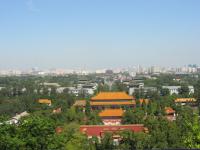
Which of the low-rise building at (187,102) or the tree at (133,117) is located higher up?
the tree at (133,117)

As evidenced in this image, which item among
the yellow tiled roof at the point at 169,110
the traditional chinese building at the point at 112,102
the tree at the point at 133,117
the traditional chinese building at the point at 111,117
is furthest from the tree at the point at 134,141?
the traditional chinese building at the point at 112,102

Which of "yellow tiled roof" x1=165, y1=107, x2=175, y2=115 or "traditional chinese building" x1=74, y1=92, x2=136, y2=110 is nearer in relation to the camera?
"yellow tiled roof" x1=165, y1=107, x2=175, y2=115

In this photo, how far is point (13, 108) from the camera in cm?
3216

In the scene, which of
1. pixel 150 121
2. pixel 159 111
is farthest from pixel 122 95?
pixel 150 121

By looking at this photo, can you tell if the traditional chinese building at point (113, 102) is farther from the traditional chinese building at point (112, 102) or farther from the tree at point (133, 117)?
the tree at point (133, 117)

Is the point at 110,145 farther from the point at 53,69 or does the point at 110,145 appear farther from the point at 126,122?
the point at 53,69

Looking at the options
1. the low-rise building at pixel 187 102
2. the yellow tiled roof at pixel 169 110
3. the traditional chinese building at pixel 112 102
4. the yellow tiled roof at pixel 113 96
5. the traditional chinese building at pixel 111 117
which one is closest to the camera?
the traditional chinese building at pixel 111 117

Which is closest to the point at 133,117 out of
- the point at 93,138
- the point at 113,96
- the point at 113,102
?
the point at 93,138

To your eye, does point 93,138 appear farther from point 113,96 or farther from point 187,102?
point 187,102

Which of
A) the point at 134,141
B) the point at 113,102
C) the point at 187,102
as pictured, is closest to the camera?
the point at 134,141

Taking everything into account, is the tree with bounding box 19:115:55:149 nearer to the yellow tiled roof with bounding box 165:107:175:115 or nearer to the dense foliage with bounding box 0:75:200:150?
the dense foliage with bounding box 0:75:200:150

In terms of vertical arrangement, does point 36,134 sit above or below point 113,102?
above

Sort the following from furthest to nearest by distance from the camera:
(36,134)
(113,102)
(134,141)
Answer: (113,102) < (134,141) < (36,134)

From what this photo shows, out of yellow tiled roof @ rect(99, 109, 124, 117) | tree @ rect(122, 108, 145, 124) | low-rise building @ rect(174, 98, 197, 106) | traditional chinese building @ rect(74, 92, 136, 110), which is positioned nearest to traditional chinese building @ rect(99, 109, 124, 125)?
yellow tiled roof @ rect(99, 109, 124, 117)
